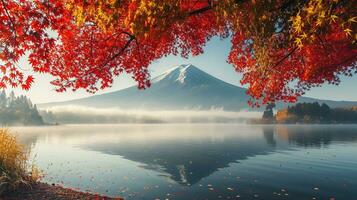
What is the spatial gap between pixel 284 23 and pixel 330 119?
19170 centimetres

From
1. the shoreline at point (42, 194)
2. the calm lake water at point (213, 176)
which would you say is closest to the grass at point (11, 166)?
the shoreline at point (42, 194)

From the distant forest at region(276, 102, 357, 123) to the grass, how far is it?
182442 mm

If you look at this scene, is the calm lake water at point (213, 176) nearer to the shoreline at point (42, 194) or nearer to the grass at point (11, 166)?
the shoreline at point (42, 194)

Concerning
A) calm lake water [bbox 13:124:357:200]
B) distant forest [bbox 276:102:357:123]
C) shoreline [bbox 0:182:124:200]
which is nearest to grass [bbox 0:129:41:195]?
shoreline [bbox 0:182:124:200]

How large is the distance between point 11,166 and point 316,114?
187m

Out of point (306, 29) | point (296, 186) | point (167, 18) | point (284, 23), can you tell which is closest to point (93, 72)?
point (167, 18)

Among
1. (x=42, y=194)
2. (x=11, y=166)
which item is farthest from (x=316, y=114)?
(x=11, y=166)

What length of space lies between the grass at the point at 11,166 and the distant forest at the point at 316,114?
7183 inches

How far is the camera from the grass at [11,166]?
13305 mm

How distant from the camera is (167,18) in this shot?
858cm

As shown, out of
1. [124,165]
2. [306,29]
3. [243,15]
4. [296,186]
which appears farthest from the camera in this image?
[124,165]

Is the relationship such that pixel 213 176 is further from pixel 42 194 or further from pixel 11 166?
pixel 11 166

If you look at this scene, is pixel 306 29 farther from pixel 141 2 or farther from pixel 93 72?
pixel 93 72

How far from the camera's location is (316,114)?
605ft
